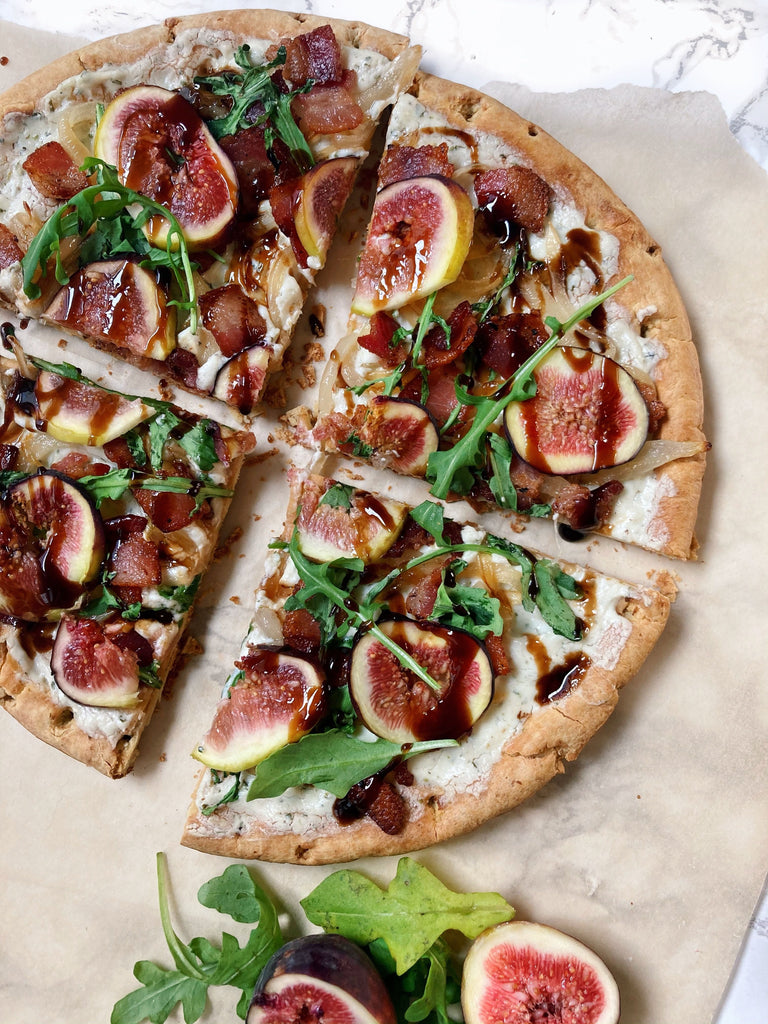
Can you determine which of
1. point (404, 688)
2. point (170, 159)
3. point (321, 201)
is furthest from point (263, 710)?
point (170, 159)

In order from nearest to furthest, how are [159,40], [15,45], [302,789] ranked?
[302,789]
[159,40]
[15,45]

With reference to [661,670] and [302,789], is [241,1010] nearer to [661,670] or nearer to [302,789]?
[302,789]

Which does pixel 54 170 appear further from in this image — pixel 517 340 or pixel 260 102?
pixel 517 340

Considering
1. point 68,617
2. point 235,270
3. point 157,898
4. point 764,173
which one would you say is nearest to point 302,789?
point 157,898

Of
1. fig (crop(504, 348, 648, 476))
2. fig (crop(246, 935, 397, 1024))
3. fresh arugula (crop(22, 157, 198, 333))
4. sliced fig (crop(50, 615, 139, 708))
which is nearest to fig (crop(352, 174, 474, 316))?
fig (crop(504, 348, 648, 476))

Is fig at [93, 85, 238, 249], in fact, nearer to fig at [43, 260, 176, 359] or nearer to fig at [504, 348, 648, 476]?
fig at [43, 260, 176, 359]

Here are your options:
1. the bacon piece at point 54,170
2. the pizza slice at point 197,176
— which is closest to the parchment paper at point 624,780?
the pizza slice at point 197,176
